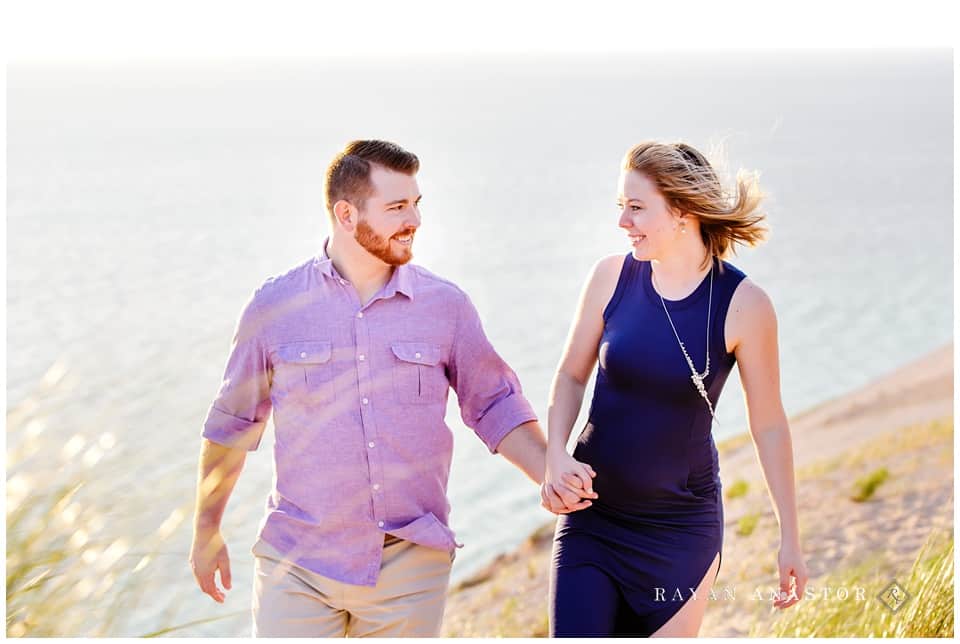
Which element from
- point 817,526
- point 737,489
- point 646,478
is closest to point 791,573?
point 646,478

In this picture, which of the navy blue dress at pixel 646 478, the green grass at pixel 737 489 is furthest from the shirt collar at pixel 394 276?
the green grass at pixel 737 489

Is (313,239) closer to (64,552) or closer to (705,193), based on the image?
(705,193)

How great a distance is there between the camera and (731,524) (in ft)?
35.3

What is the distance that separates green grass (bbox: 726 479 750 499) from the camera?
12.1 m

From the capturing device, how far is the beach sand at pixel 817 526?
8.41m

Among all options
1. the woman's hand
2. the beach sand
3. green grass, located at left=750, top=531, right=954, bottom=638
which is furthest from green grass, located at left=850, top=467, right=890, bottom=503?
the woman's hand

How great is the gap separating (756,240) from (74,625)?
204cm

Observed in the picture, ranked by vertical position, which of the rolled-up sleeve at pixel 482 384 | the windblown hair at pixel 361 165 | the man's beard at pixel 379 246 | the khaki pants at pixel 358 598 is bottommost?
the khaki pants at pixel 358 598

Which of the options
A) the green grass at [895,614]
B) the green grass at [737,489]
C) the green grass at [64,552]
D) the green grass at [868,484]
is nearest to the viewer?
the green grass at [64,552]

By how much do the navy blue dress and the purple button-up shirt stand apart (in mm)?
388

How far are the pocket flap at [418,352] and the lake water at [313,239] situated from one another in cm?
54

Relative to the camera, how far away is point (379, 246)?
309 centimetres

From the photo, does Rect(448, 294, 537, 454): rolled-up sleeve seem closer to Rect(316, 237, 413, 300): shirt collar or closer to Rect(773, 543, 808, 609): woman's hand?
Rect(316, 237, 413, 300): shirt collar

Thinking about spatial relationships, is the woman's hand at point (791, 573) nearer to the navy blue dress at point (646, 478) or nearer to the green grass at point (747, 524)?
the navy blue dress at point (646, 478)
